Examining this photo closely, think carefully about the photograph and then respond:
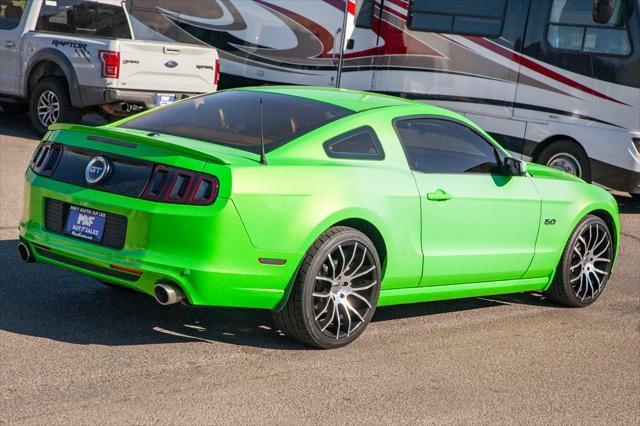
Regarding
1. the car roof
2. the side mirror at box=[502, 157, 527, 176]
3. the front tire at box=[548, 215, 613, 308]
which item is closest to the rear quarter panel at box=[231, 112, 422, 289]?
the car roof

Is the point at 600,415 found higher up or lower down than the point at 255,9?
lower down

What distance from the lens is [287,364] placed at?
19.2 ft

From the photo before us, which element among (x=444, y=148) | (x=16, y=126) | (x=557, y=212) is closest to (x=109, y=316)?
(x=444, y=148)

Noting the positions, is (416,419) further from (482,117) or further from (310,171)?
(482,117)

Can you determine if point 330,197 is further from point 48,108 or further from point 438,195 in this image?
point 48,108

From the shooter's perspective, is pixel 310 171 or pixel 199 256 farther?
pixel 310 171

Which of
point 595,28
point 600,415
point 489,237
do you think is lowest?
point 600,415

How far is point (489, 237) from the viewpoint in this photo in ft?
23.5

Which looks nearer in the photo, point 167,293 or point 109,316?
point 167,293

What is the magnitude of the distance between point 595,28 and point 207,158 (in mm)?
8948

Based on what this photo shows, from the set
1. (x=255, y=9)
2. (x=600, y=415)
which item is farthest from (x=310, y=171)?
(x=255, y=9)

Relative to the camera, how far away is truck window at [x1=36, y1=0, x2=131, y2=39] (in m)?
14.9

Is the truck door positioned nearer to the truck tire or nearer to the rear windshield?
the truck tire

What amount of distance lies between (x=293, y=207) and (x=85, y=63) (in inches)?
345
